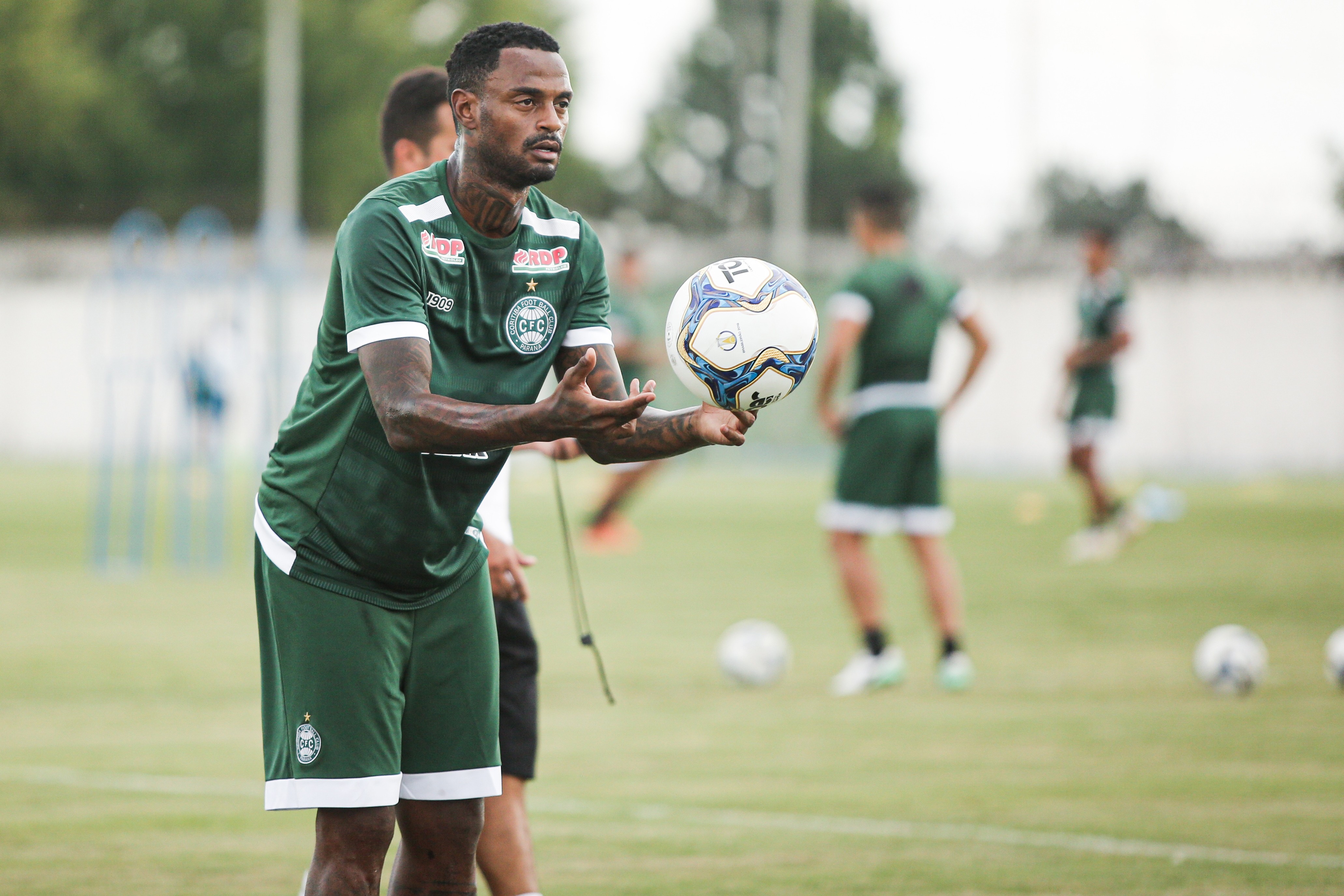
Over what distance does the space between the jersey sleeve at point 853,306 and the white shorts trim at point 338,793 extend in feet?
19.7

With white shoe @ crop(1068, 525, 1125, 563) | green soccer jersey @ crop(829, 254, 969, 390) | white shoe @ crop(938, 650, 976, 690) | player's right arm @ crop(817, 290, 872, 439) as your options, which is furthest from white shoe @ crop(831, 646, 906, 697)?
white shoe @ crop(1068, 525, 1125, 563)

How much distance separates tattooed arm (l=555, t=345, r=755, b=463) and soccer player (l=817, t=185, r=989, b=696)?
520 cm

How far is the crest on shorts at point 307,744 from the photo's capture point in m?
3.69

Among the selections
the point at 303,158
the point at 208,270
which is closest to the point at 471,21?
the point at 303,158

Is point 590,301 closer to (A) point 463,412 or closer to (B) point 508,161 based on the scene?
(B) point 508,161

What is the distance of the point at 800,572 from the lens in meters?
14.9

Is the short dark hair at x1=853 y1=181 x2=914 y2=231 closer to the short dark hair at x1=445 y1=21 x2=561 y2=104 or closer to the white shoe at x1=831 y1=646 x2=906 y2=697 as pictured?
the white shoe at x1=831 y1=646 x2=906 y2=697

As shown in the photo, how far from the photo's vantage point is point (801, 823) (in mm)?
6188

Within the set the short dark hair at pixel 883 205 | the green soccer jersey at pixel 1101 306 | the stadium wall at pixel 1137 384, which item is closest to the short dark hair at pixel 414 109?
the short dark hair at pixel 883 205

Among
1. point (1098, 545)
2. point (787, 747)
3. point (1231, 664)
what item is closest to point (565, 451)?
point (787, 747)

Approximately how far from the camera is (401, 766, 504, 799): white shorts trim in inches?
153

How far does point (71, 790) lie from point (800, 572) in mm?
9031

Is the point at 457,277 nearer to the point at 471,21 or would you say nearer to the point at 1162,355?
the point at 1162,355

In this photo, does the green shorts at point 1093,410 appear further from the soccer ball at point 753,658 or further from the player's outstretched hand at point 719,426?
the player's outstretched hand at point 719,426
